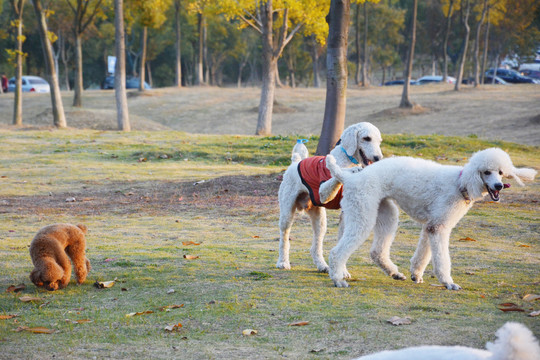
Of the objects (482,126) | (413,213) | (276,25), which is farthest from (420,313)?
(276,25)

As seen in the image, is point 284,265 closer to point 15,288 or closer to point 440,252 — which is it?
point 440,252

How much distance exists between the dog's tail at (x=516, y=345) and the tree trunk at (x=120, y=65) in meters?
23.6

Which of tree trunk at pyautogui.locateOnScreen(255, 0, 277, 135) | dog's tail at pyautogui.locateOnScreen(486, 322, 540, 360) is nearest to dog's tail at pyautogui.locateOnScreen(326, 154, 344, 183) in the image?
dog's tail at pyautogui.locateOnScreen(486, 322, 540, 360)

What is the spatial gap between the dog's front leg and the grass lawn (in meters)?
0.18

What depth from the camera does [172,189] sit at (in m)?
13.1

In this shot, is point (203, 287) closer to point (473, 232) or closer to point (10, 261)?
point (10, 261)

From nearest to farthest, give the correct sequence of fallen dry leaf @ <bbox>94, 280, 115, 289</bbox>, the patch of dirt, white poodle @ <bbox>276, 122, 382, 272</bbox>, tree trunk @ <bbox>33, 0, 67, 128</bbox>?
fallen dry leaf @ <bbox>94, 280, 115, 289</bbox>, white poodle @ <bbox>276, 122, 382, 272</bbox>, the patch of dirt, tree trunk @ <bbox>33, 0, 67, 128</bbox>

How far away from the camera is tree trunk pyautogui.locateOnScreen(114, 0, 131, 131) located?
23.9 m

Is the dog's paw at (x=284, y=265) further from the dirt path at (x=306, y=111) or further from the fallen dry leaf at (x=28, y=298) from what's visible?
the dirt path at (x=306, y=111)

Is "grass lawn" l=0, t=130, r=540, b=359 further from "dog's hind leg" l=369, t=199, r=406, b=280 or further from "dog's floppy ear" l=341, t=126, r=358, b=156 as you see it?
"dog's floppy ear" l=341, t=126, r=358, b=156

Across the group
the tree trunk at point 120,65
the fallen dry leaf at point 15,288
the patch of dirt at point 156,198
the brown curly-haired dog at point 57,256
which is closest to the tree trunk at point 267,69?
the tree trunk at point 120,65

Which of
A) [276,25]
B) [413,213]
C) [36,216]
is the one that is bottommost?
[36,216]

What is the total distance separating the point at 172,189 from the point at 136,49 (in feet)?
176

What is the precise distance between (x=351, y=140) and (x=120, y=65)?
1950 centimetres
